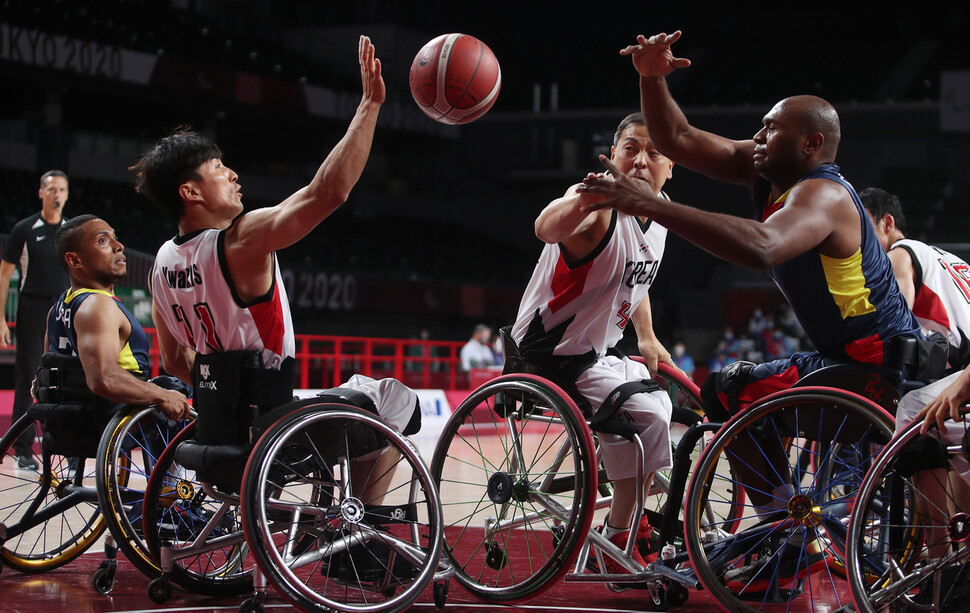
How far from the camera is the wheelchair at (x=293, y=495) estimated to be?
2.63 metres

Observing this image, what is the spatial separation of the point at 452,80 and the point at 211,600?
1951mm

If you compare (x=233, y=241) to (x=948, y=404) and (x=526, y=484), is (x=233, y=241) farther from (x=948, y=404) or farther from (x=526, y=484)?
(x=948, y=404)

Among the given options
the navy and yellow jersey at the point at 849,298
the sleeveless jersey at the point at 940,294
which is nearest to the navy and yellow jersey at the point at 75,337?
the navy and yellow jersey at the point at 849,298

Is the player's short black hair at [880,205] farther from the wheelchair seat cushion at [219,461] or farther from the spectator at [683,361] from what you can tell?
the spectator at [683,361]

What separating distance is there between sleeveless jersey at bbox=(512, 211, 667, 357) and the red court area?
0.82m

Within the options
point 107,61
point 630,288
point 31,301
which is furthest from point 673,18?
point 630,288

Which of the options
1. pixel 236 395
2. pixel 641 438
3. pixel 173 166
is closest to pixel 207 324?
pixel 236 395

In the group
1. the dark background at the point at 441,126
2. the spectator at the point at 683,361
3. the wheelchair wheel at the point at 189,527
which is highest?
the dark background at the point at 441,126

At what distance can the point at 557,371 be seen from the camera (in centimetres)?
339

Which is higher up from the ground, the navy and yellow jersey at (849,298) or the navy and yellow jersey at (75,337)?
the navy and yellow jersey at (849,298)

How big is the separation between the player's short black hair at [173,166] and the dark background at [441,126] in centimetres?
1409

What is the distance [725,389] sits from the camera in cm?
293

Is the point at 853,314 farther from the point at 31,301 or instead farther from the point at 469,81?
the point at 31,301

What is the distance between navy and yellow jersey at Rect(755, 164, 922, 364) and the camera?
107 inches
